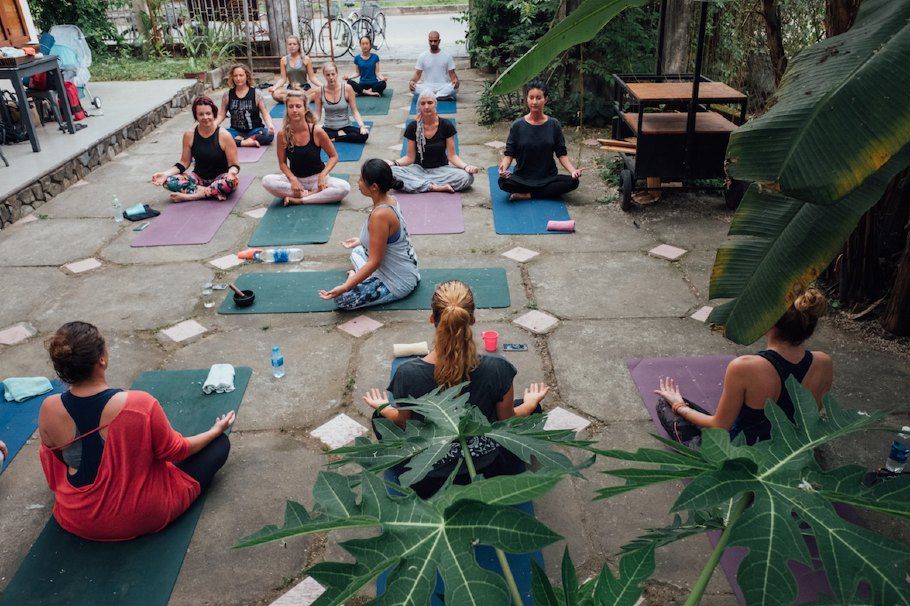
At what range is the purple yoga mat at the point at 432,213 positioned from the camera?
20.5 feet

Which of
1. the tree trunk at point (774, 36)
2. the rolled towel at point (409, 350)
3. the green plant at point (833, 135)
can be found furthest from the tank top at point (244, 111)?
the green plant at point (833, 135)

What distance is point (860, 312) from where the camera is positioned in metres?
4.54

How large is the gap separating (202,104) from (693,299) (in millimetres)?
4819

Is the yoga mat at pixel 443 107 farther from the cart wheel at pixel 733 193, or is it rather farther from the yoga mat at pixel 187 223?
the cart wheel at pixel 733 193

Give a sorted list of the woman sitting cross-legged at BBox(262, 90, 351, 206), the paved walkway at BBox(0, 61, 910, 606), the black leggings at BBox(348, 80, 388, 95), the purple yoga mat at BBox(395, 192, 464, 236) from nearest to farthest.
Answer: the paved walkway at BBox(0, 61, 910, 606), the purple yoga mat at BBox(395, 192, 464, 236), the woman sitting cross-legged at BBox(262, 90, 351, 206), the black leggings at BBox(348, 80, 388, 95)

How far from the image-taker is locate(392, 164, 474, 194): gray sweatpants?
711 centimetres

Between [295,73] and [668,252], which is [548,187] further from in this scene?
[295,73]

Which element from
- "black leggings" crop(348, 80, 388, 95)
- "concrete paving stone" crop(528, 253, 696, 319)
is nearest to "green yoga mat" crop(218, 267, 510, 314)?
"concrete paving stone" crop(528, 253, 696, 319)

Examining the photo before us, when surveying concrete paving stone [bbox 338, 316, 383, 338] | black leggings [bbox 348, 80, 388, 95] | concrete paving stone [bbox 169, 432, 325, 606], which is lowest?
concrete paving stone [bbox 169, 432, 325, 606]

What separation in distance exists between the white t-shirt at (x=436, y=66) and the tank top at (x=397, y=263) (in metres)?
6.44

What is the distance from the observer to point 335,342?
452 centimetres

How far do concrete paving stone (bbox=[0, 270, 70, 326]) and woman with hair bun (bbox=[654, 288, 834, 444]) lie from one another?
15.4 ft

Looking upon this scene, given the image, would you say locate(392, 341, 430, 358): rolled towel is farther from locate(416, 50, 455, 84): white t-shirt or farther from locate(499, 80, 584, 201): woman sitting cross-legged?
locate(416, 50, 455, 84): white t-shirt

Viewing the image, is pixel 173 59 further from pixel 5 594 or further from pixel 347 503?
pixel 347 503
